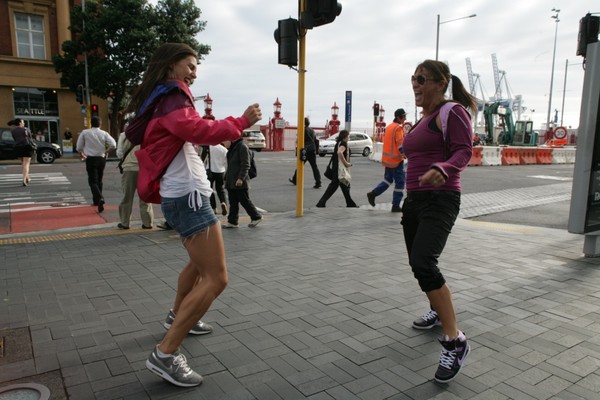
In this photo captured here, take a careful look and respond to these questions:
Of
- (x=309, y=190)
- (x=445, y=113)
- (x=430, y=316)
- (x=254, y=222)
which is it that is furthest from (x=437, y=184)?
(x=309, y=190)

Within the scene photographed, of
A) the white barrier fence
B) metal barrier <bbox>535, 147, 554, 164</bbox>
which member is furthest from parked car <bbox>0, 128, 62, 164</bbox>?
metal barrier <bbox>535, 147, 554, 164</bbox>

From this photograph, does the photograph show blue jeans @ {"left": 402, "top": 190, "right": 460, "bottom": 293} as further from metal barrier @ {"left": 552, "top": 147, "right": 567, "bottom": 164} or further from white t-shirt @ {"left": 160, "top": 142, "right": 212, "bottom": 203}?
metal barrier @ {"left": 552, "top": 147, "right": 567, "bottom": 164}

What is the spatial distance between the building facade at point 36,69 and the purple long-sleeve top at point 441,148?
30280 mm

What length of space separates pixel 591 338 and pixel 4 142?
73.1 feet

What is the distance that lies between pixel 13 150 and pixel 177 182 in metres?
21.0

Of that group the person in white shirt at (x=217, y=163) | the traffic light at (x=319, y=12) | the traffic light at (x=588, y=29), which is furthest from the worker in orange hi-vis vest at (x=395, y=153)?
the traffic light at (x=588, y=29)

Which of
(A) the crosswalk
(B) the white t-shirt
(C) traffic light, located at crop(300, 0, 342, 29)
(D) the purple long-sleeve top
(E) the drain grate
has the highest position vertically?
(C) traffic light, located at crop(300, 0, 342, 29)

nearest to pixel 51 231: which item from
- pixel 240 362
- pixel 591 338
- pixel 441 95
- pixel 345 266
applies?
pixel 345 266

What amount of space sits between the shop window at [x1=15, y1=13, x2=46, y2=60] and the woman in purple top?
A: 1354 inches

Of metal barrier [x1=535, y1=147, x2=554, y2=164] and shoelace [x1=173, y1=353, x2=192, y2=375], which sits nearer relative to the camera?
shoelace [x1=173, y1=353, x2=192, y2=375]

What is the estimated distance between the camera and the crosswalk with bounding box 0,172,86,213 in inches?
371

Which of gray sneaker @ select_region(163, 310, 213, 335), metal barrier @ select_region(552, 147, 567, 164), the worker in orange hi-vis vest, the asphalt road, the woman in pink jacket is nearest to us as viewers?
the woman in pink jacket

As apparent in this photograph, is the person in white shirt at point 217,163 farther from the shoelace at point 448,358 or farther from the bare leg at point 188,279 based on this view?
the shoelace at point 448,358

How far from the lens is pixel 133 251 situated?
5582 millimetres
